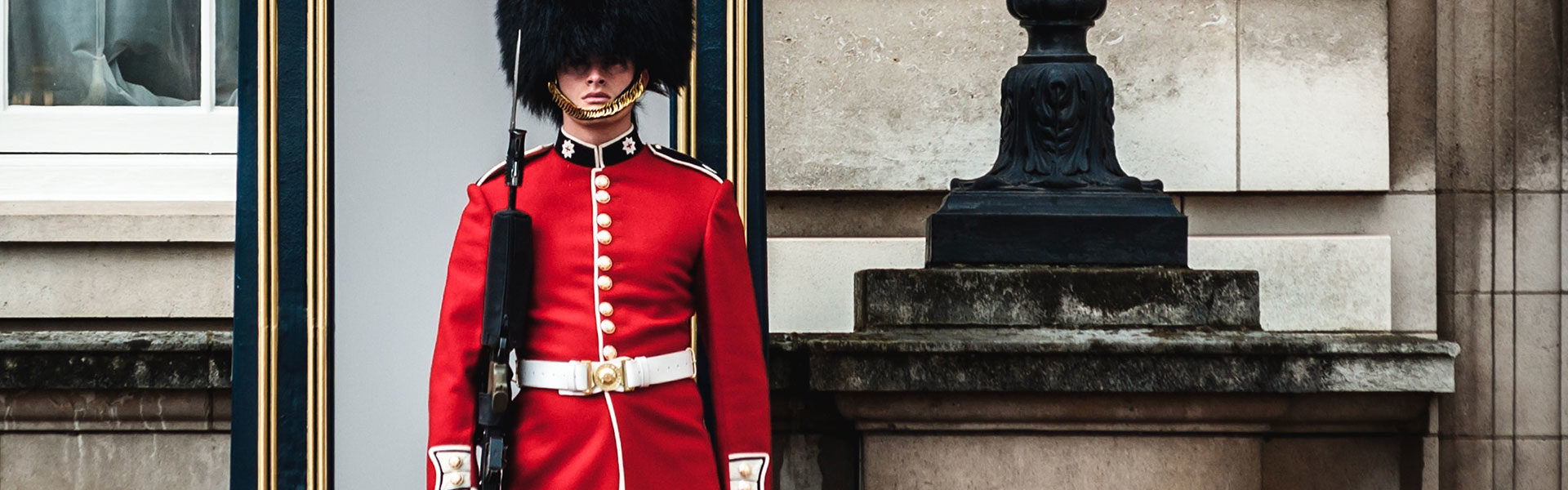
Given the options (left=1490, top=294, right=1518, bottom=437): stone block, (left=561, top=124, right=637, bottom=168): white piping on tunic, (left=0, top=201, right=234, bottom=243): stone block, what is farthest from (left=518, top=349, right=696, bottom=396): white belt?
(left=1490, top=294, right=1518, bottom=437): stone block

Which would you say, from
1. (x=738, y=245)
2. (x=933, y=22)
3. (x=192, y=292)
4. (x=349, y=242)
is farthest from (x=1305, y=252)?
(x=192, y=292)

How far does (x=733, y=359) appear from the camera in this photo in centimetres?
269

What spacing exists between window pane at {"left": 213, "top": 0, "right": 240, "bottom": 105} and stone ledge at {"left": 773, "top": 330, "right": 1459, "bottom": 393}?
9.09 ft

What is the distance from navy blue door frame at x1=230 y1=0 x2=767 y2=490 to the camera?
297 cm

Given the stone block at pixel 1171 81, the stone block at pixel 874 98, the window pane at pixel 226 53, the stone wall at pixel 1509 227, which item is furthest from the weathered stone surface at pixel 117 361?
the stone wall at pixel 1509 227

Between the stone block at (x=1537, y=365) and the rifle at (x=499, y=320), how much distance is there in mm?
3847

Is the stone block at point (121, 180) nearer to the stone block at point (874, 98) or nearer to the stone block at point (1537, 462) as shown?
the stone block at point (874, 98)

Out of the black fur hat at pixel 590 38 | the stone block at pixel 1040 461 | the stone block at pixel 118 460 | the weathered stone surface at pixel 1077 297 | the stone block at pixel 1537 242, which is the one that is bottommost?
the stone block at pixel 118 460

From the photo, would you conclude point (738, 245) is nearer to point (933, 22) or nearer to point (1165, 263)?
point (1165, 263)

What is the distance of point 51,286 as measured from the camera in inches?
202

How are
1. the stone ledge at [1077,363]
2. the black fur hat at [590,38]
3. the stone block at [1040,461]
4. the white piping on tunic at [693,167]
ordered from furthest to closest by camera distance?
the stone block at [1040,461] → the stone ledge at [1077,363] → the white piping on tunic at [693,167] → the black fur hat at [590,38]

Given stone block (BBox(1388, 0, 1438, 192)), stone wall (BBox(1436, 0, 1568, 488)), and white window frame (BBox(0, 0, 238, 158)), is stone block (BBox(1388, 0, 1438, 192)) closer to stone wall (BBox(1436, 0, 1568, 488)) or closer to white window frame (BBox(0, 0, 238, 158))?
stone wall (BBox(1436, 0, 1568, 488))

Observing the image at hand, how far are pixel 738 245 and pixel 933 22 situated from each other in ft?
8.53

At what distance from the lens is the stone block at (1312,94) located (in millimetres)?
5125
